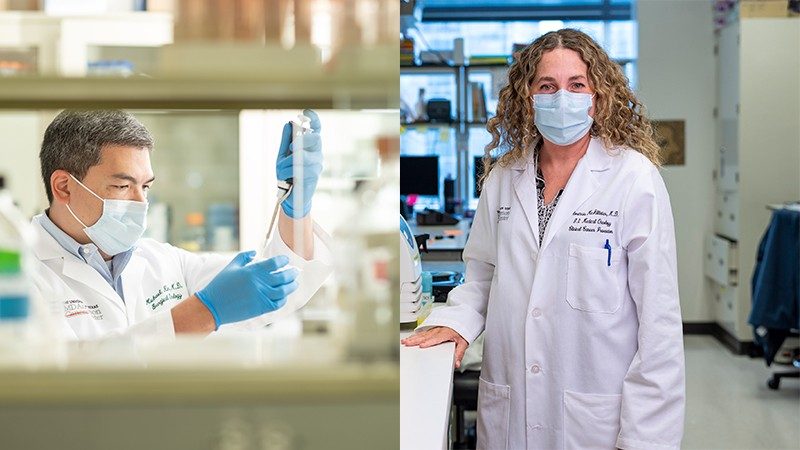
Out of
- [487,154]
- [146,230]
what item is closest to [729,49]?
[487,154]

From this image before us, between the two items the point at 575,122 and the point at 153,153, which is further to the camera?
the point at 575,122

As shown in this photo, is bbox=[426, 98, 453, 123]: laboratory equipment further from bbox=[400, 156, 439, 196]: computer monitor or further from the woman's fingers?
the woman's fingers

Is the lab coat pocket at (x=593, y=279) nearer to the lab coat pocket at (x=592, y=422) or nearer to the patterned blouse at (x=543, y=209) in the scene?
the patterned blouse at (x=543, y=209)

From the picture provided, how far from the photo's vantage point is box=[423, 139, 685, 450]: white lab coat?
84.7 inches

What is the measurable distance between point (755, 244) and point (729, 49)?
1.35 meters

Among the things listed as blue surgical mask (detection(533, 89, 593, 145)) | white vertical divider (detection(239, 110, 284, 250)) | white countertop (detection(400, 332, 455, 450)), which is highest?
blue surgical mask (detection(533, 89, 593, 145))

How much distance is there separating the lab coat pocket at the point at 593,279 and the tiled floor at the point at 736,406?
103 inches

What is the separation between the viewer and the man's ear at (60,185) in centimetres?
101

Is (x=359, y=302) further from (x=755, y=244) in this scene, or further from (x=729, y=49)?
(x=729, y=49)

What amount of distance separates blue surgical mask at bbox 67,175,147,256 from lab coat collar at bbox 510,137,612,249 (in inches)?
50.3

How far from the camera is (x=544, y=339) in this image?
7.37ft

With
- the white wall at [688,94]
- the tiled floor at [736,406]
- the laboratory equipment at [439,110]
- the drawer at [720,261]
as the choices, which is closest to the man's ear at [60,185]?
the tiled floor at [736,406]

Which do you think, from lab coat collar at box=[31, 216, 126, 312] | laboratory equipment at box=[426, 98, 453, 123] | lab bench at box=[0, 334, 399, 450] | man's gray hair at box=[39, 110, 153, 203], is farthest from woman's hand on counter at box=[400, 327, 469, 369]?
laboratory equipment at box=[426, 98, 453, 123]

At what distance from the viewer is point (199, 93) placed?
0.87 metres
